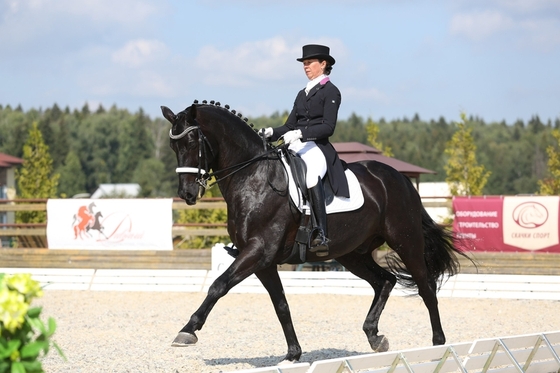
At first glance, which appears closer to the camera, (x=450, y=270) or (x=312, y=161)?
(x=312, y=161)

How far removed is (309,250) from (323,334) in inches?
110

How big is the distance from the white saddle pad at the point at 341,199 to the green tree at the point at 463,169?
2008cm

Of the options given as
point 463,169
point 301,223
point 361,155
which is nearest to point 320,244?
point 301,223

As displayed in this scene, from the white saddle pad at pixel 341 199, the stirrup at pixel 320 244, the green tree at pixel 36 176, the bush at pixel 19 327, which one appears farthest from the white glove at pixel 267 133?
the green tree at pixel 36 176

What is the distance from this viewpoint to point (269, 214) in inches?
255

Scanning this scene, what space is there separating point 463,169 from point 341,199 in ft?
73.1

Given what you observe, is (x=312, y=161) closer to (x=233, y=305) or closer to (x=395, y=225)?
(x=395, y=225)

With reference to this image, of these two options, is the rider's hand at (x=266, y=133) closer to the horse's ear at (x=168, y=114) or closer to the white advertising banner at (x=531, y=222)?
the horse's ear at (x=168, y=114)

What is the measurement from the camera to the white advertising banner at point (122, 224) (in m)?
15.7

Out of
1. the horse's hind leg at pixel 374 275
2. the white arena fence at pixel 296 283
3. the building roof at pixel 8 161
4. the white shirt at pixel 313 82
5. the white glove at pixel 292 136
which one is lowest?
the white arena fence at pixel 296 283

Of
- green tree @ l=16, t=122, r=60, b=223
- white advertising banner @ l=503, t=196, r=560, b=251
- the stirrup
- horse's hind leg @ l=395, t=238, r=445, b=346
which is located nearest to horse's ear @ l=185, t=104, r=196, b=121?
the stirrup

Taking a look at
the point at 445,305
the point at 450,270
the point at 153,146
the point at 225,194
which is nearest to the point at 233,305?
the point at 445,305

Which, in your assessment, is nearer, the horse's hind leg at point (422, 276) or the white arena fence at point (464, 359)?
the white arena fence at point (464, 359)

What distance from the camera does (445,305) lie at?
1195cm
